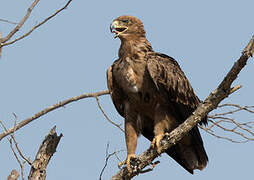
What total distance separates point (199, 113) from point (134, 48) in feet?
5.92

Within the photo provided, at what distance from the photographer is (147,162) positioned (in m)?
5.31

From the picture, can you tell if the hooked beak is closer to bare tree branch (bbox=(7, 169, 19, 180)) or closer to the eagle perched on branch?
the eagle perched on branch

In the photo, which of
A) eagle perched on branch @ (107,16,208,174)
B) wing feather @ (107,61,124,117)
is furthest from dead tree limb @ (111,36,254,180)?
wing feather @ (107,61,124,117)

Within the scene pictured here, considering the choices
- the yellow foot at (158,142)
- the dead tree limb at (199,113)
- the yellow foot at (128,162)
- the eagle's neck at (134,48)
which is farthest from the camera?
the eagle's neck at (134,48)

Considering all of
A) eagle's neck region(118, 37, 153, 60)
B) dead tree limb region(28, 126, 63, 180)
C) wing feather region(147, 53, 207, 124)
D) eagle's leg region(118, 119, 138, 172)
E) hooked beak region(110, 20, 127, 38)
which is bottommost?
dead tree limb region(28, 126, 63, 180)

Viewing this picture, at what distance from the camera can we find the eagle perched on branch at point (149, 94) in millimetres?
5906

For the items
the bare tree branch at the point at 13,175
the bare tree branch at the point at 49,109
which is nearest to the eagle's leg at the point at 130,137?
the bare tree branch at the point at 49,109

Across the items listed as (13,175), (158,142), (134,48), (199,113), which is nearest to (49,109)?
(134,48)

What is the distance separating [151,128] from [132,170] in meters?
1.16

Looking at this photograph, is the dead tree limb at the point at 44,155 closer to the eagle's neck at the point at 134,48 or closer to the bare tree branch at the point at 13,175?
the bare tree branch at the point at 13,175

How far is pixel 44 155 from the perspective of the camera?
16.4 feet

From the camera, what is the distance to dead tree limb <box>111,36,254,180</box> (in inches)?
169

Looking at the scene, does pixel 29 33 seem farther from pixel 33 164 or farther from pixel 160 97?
pixel 160 97

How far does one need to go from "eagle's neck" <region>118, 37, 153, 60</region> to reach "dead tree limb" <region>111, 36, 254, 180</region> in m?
1.45
